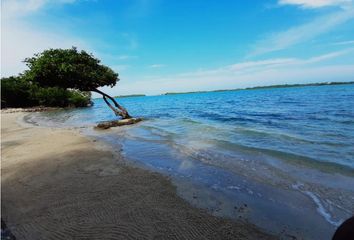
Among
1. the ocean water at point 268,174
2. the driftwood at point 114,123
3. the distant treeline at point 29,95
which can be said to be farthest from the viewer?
the distant treeline at point 29,95

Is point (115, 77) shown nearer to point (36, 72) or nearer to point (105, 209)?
point (36, 72)

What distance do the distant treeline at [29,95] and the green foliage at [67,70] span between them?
37475 millimetres

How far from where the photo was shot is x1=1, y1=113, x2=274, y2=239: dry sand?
458 cm

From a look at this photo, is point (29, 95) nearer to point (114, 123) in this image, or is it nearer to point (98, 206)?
point (114, 123)

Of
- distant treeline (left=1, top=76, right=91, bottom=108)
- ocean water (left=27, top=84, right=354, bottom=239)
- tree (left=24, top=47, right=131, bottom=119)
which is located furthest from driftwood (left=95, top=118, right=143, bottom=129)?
distant treeline (left=1, top=76, right=91, bottom=108)

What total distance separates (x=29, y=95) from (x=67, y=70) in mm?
45666

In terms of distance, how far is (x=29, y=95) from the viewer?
6003 cm

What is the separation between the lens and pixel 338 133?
1389 cm

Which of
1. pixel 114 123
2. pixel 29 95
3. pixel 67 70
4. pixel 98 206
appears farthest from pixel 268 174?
pixel 29 95

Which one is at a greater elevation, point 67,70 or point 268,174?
point 67,70

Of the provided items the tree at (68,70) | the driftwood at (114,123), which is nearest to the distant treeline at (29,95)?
the tree at (68,70)

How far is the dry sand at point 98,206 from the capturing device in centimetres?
458

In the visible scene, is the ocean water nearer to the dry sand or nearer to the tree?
the dry sand

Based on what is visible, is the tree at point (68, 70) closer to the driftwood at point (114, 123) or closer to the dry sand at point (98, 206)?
the driftwood at point (114, 123)
